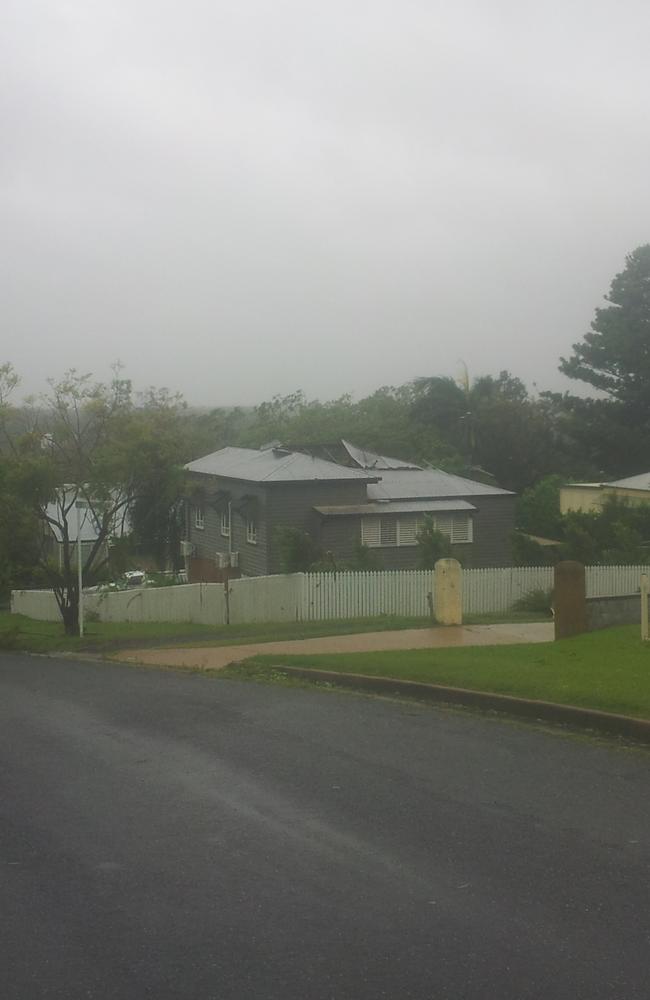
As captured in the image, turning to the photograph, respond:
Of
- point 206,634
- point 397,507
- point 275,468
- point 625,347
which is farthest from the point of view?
point 625,347

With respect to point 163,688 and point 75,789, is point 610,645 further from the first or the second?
point 75,789

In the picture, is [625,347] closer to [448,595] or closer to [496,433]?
[496,433]

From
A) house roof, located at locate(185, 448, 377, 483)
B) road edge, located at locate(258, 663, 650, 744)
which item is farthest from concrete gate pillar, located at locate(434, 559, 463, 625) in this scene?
house roof, located at locate(185, 448, 377, 483)

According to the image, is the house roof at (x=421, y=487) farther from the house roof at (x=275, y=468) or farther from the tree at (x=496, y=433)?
the tree at (x=496, y=433)

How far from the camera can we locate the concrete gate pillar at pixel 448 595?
21.5 meters

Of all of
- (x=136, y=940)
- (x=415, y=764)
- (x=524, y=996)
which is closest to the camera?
(x=524, y=996)

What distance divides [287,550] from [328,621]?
6070mm

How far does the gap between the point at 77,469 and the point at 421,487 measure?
1433 cm

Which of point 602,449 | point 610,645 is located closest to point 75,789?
point 610,645

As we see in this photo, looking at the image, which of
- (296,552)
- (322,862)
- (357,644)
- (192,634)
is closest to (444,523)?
(296,552)

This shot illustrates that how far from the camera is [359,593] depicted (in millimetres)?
25938

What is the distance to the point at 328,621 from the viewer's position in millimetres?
24484

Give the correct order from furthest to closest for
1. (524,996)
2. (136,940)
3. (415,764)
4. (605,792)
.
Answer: (415,764), (605,792), (136,940), (524,996)

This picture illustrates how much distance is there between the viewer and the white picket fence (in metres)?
25.8
